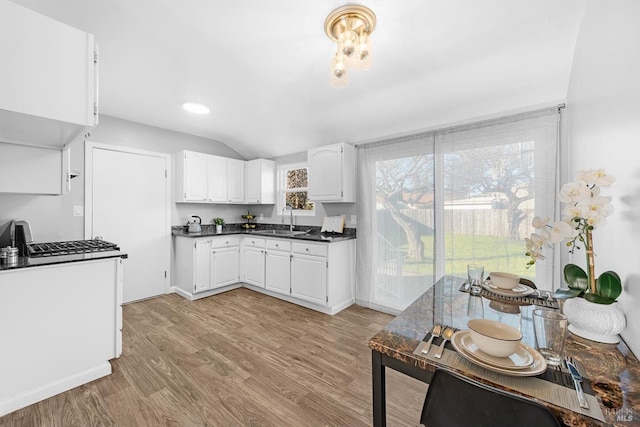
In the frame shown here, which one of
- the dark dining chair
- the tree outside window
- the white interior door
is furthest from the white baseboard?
the tree outside window

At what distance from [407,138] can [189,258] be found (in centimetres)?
331

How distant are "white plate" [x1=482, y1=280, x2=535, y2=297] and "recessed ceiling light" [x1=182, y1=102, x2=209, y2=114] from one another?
11.0ft

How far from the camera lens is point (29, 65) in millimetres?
1378

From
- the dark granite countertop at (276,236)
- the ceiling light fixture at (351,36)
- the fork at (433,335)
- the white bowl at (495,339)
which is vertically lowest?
the fork at (433,335)

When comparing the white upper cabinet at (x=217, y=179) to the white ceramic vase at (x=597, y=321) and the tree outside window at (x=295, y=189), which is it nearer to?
the tree outside window at (x=295, y=189)

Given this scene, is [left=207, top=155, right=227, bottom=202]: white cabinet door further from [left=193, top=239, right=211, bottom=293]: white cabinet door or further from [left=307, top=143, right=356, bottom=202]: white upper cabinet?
[left=307, top=143, right=356, bottom=202]: white upper cabinet

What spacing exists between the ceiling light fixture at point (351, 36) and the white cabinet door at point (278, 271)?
2482mm

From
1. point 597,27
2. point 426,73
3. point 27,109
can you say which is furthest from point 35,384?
point 597,27

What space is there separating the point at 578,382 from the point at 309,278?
9.08 feet

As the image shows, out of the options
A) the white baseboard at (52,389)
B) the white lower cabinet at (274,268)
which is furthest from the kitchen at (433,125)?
the white baseboard at (52,389)

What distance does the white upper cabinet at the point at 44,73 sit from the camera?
52.4 inches

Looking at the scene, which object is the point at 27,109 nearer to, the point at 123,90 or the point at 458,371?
the point at 123,90

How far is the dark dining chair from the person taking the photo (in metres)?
0.61

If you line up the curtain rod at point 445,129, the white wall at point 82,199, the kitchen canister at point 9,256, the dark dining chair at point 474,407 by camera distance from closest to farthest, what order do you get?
the dark dining chair at point 474,407, the kitchen canister at point 9,256, the curtain rod at point 445,129, the white wall at point 82,199
